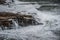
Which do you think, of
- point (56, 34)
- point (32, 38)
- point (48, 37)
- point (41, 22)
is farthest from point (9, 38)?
point (41, 22)

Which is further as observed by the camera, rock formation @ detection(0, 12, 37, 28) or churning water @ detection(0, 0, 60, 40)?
rock formation @ detection(0, 12, 37, 28)

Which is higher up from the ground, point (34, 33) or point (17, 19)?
point (17, 19)

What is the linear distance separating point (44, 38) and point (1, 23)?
2.56 m

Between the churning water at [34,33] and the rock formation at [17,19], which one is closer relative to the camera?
the churning water at [34,33]

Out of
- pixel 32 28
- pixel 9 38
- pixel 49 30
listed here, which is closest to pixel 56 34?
pixel 49 30

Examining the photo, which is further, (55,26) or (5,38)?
(55,26)

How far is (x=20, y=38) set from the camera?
9617 millimetres

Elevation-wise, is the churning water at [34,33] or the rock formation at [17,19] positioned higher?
the rock formation at [17,19]

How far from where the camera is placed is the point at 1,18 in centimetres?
1141

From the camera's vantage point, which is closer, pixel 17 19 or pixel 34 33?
pixel 34 33

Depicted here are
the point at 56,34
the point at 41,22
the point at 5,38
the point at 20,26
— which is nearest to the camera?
the point at 5,38

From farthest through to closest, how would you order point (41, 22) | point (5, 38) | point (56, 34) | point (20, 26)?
point (41, 22) < point (20, 26) < point (56, 34) < point (5, 38)

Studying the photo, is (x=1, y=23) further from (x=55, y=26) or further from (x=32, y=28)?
(x=55, y=26)

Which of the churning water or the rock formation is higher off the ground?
the rock formation
